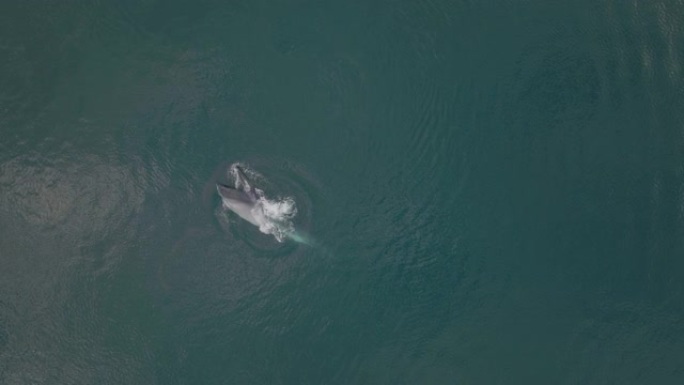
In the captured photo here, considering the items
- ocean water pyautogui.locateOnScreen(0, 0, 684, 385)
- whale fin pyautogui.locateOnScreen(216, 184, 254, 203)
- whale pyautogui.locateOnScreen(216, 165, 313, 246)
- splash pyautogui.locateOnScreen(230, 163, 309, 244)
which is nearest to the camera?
ocean water pyautogui.locateOnScreen(0, 0, 684, 385)

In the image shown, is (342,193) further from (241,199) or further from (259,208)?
(241,199)

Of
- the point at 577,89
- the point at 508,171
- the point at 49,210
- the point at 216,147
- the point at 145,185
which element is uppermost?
the point at 577,89

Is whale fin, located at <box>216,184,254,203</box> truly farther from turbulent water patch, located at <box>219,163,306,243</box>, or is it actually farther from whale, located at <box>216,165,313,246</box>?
turbulent water patch, located at <box>219,163,306,243</box>

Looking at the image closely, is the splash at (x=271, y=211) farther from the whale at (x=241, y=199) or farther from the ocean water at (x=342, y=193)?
the ocean water at (x=342, y=193)

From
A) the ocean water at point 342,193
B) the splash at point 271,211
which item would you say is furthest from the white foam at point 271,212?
the ocean water at point 342,193

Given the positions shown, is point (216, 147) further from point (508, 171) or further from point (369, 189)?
point (508, 171)

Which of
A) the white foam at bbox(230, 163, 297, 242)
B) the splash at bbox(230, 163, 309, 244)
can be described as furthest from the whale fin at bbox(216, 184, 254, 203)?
the white foam at bbox(230, 163, 297, 242)

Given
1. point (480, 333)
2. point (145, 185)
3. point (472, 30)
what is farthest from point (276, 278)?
point (472, 30)

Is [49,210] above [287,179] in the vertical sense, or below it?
below
